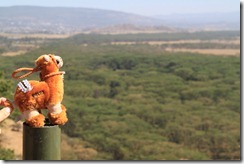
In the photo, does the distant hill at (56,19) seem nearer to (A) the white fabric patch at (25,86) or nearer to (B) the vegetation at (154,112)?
(B) the vegetation at (154,112)

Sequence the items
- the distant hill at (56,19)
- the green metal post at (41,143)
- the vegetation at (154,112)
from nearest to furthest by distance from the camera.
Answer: the green metal post at (41,143)
the vegetation at (154,112)
the distant hill at (56,19)

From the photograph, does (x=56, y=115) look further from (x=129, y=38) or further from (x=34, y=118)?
(x=129, y=38)

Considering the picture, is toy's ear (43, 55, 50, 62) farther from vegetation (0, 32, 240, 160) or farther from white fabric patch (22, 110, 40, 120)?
vegetation (0, 32, 240, 160)

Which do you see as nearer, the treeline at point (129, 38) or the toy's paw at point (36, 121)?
the toy's paw at point (36, 121)

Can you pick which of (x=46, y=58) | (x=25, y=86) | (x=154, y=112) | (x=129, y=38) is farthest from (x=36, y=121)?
(x=129, y=38)

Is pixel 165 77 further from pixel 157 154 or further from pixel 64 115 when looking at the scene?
pixel 64 115

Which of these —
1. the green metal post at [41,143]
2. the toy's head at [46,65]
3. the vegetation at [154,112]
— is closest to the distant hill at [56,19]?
the vegetation at [154,112]

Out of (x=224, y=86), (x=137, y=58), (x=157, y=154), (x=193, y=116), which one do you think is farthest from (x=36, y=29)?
(x=157, y=154)
